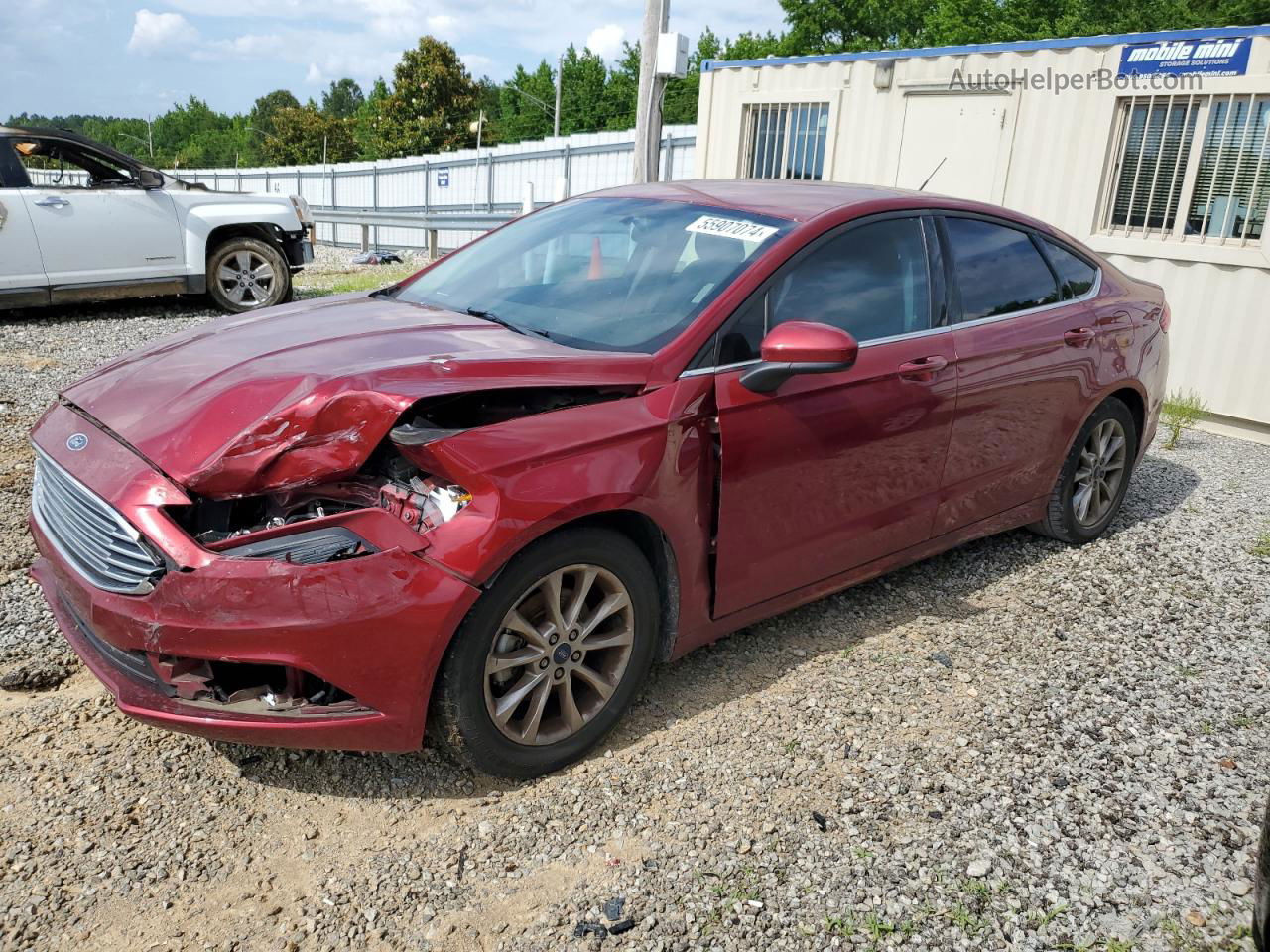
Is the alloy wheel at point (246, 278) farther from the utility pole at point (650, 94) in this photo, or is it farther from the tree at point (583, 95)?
the tree at point (583, 95)

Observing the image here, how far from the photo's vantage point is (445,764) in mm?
3104

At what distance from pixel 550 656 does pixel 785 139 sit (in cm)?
950

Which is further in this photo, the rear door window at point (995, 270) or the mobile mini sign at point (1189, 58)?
the mobile mini sign at point (1189, 58)

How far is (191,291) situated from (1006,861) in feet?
31.5

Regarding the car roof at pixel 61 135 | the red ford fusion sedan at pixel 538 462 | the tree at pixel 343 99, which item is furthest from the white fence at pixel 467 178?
the tree at pixel 343 99

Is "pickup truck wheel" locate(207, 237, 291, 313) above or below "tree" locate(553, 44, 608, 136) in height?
below

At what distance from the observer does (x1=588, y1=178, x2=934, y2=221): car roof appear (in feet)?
12.5

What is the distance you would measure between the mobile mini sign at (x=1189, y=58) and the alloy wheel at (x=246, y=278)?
839 centimetres

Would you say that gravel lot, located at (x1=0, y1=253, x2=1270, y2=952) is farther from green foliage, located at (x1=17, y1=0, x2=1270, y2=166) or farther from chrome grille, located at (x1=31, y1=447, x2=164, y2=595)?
green foliage, located at (x1=17, y1=0, x2=1270, y2=166)

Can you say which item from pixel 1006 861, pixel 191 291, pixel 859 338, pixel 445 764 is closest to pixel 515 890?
pixel 445 764

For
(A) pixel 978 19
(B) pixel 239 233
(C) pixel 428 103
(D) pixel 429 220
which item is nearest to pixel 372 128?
(C) pixel 428 103

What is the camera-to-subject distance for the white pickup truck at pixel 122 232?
9.10m

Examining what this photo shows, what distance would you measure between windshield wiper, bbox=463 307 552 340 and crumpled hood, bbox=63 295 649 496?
0.05 m

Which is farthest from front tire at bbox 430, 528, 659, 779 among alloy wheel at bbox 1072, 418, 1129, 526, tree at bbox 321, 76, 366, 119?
tree at bbox 321, 76, 366, 119
